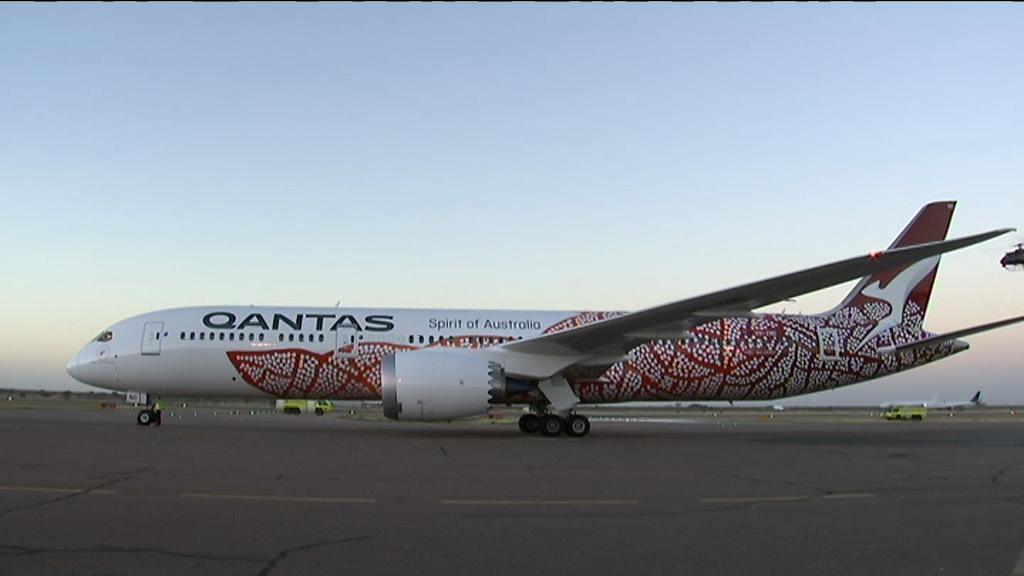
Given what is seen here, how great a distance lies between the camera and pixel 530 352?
16578mm

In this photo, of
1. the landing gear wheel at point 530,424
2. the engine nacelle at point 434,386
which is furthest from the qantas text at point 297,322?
the landing gear wheel at point 530,424

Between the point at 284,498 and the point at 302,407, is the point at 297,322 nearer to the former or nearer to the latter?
the point at 284,498

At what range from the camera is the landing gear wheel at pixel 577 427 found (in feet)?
55.1

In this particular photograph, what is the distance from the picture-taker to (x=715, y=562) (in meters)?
5.00

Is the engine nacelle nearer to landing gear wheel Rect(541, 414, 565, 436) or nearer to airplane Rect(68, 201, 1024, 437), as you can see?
airplane Rect(68, 201, 1024, 437)

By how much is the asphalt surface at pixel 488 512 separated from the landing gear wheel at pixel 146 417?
478cm

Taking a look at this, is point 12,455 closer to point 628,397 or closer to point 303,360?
point 303,360

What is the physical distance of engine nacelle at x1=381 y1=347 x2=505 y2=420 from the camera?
1484 centimetres

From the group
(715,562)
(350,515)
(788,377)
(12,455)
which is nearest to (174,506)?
(350,515)

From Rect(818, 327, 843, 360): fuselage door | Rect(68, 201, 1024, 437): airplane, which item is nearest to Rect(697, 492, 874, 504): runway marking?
Rect(68, 201, 1024, 437): airplane

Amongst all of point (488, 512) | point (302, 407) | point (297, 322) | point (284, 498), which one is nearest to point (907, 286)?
point (297, 322)

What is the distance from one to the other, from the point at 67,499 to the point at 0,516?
822 millimetres

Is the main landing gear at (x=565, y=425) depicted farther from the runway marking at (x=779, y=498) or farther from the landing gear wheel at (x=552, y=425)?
the runway marking at (x=779, y=498)

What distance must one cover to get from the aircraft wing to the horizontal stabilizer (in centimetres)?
442
